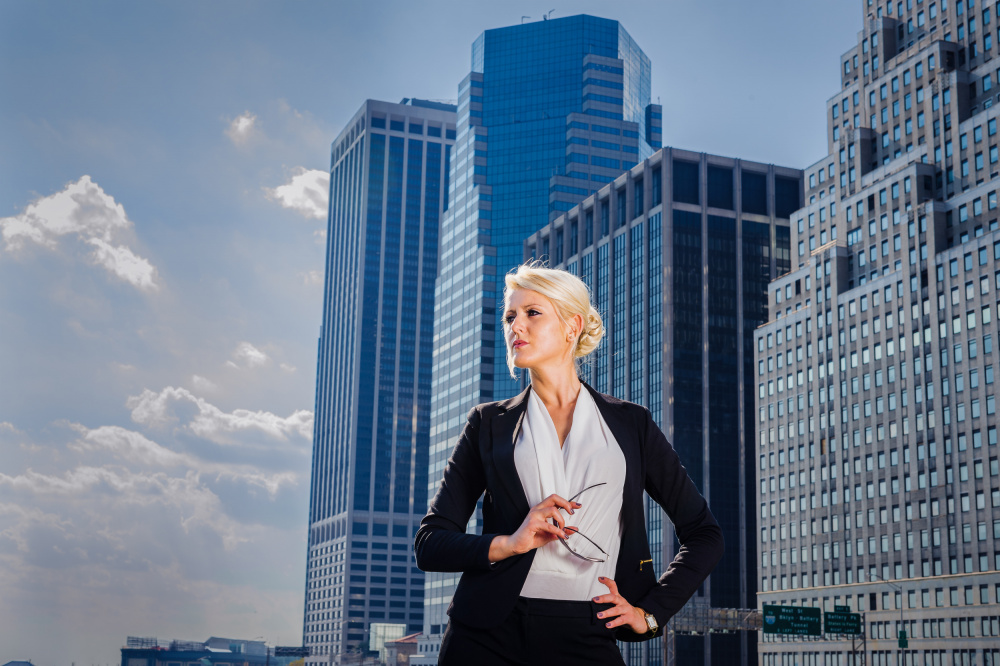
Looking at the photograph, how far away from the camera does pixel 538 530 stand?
4.39 metres

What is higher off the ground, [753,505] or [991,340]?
[991,340]

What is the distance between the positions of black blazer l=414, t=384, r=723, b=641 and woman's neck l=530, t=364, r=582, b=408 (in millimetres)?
111

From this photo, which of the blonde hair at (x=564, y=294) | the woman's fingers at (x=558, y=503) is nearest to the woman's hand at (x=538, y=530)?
the woman's fingers at (x=558, y=503)

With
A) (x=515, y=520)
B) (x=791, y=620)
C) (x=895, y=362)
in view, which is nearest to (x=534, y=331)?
(x=515, y=520)

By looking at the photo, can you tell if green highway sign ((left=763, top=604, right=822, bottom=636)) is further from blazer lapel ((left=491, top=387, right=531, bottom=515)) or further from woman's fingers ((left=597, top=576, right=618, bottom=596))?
woman's fingers ((left=597, top=576, right=618, bottom=596))

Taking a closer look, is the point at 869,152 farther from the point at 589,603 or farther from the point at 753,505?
the point at 589,603

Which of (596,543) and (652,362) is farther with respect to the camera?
(652,362)

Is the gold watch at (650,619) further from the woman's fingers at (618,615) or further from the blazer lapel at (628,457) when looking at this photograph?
the blazer lapel at (628,457)

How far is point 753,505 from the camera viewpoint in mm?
148125

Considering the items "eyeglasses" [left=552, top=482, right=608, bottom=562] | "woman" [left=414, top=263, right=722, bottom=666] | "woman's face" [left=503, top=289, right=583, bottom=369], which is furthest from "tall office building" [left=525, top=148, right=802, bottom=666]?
"eyeglasses" [left=552, top=482, right=608, bottom=562]

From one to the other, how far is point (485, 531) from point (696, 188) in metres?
159

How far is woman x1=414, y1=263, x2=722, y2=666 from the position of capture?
4.57 meters

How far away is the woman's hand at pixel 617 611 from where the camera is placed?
453 centimetres

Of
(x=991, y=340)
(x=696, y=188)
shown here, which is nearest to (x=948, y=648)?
(x=991, y=340)
